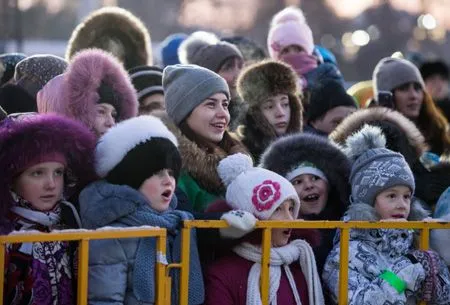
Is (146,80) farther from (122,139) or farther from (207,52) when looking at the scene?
(122,139)

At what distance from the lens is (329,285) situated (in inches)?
271

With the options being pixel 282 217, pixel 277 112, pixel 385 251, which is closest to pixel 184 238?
pixel 282 217

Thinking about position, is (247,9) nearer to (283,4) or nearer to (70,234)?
(283,4)

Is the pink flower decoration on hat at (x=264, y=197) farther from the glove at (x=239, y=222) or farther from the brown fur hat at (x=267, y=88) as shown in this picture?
the brown fur hat at (x=267, y=88)

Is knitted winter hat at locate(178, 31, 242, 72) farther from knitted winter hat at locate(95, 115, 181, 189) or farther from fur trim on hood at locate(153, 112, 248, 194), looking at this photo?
knitted winter hat at locate(95, 115, 181, 189)

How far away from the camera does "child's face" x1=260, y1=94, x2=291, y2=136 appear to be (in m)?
8.62

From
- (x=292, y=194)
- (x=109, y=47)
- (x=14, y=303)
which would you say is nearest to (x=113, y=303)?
(x=14, y=303)

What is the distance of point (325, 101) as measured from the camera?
9383 mm

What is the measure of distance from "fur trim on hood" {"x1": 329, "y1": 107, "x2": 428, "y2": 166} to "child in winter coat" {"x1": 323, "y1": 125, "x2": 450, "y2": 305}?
0.71 m

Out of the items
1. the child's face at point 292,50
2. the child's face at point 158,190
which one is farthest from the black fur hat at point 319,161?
the child's face at point 292,50

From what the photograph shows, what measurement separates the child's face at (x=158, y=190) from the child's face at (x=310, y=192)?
1.07 m

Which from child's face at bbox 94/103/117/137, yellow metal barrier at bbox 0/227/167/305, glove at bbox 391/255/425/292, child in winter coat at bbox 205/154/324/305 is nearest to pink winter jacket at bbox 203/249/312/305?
child in winter coat at bbox 205/154/324/305

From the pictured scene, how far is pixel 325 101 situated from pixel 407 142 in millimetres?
1233

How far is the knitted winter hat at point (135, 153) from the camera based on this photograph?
6574 millimetres
